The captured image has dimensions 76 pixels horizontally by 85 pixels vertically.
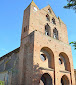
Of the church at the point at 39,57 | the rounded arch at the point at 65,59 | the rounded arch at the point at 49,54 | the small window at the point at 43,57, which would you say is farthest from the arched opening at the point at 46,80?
the rounded arch at the point at 65,59

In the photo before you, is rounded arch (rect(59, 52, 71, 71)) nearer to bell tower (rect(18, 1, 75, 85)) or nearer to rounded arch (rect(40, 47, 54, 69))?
bell tower (rect(18, 1, 75, 85))

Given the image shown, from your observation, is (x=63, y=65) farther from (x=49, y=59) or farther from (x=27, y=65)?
(x=27, y=65)

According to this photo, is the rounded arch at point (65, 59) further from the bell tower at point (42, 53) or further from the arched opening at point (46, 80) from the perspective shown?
the arched opening at point (46, 80)

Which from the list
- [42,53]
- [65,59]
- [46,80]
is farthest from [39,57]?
[65,59]

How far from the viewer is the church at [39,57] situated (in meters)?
13.0

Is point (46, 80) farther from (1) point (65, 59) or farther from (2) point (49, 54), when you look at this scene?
(1) point (65, 59)

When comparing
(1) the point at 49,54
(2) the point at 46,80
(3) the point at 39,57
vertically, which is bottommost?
(2) the point at 46,80

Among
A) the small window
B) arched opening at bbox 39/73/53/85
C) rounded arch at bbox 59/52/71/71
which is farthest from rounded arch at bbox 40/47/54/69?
rounded arch at bbox 59/52/71/71

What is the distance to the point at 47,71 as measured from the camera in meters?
13.9

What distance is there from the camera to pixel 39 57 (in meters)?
13.6

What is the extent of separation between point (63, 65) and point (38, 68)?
249 inches

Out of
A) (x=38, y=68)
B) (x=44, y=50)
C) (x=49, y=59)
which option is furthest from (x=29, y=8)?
(x=38, y=68)

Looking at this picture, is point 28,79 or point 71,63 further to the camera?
point 71,63

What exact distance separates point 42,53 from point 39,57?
5.82ft
